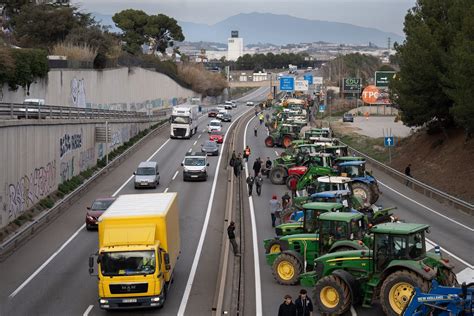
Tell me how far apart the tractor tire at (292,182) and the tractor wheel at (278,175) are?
7.29ft

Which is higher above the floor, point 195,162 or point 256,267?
point 195,162

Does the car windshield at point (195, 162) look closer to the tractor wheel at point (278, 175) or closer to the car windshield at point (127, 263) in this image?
the tractor wheel at point (278, 175)

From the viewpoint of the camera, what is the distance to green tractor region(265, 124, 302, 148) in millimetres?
66812

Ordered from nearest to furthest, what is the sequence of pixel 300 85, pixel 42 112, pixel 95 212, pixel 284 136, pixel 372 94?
pixel 95 212 → pixel 42 112 → pixel 284 136 → pixel 372 94 → pixel 300 85

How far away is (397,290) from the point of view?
61.1 feet

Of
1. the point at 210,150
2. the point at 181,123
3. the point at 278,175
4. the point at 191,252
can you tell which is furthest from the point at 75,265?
the point at 181,123

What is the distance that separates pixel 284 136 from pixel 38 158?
3235 centimetres

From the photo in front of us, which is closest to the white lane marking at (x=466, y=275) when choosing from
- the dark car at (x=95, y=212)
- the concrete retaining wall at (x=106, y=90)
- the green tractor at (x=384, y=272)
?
the green tractor at (x=384, y=272)

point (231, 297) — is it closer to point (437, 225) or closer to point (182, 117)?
point (437, 225)

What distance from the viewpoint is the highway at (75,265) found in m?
22.1

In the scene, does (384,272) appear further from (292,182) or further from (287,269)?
(292,182)

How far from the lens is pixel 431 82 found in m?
57.8

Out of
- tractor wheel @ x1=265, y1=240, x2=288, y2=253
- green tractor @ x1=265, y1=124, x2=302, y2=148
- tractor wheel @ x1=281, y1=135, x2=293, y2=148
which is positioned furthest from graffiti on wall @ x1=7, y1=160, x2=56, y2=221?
green tractor @ x1=265, y1=124, x2=302, y2=148

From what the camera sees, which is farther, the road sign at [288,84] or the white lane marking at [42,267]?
the road sign at [288,84]
